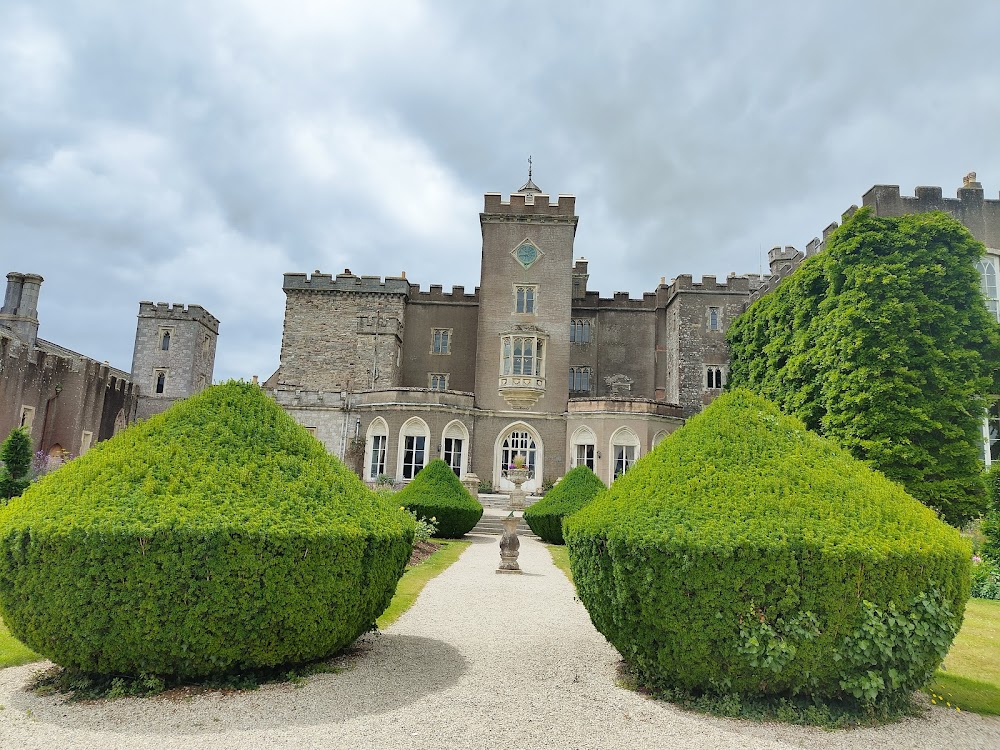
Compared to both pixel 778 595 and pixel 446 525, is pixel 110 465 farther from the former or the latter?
pixel 446 525

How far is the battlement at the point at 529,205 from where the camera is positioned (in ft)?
102

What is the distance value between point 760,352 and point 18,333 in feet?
114

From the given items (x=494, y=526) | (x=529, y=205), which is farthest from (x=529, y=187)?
(x=494, y=526)

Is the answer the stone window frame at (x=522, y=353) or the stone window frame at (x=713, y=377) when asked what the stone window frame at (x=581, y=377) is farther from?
the stone window frame at (x=713, y=377)

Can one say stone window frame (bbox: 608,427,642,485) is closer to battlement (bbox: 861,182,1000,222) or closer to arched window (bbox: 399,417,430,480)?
arched window (bbox: 399,417,430,480)

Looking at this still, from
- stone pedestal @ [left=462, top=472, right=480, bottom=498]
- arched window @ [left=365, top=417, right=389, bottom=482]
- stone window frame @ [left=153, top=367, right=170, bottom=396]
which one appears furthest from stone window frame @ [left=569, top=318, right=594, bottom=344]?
stone window frame @ [left=153, top=367, right=170, bottom=396]

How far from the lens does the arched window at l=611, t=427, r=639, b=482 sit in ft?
91.8

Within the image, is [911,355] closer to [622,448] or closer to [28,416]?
[622,448]

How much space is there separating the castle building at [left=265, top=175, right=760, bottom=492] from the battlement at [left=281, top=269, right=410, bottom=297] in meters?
0.05

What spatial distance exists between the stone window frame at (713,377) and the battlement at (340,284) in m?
15.5

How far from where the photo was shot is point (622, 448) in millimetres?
28109

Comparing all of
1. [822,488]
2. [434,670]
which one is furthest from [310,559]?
[822,488]

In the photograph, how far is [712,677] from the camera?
505cm

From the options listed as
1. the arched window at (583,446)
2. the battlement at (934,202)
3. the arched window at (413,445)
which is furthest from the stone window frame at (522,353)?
the battlement at (934,202)
